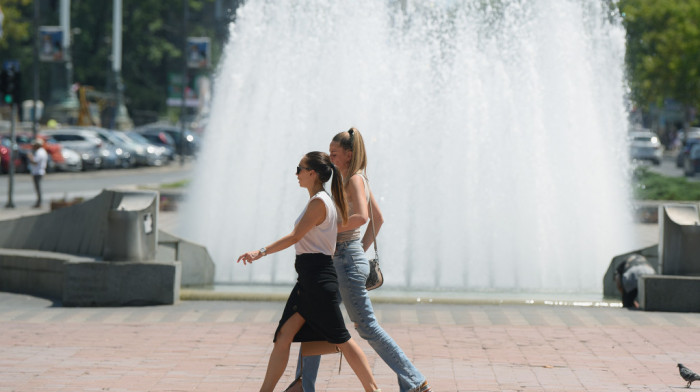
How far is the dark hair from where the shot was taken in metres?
6.59

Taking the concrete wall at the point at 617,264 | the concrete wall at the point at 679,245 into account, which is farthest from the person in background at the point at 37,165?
the concrete wall at the point at 679,245

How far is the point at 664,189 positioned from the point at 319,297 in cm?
2307

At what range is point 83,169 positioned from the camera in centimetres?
4575

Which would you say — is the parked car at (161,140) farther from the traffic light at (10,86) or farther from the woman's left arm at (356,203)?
the woman's left arm at (356,203)

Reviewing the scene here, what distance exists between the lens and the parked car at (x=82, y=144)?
45.4 meters

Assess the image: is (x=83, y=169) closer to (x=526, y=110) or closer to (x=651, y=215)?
(x=651, y=215)

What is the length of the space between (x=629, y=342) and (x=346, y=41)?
9085 mm

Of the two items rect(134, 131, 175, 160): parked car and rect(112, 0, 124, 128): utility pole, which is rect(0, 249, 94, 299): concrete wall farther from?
rect(112, 0, 124, 128): utility pole

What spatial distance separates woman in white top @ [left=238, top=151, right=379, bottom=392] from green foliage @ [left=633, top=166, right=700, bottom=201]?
2032 centimetres

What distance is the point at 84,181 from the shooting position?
131ft

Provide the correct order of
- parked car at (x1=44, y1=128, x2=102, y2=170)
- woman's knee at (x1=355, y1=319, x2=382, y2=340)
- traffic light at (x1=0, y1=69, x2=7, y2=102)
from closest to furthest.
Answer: woman's knee at (x1=355, y1=319, x2=382, y2=340)
traffic light at (x1=0, y1=69, x2=7, y2=102)
parked car at (x1=44, y1=128, x2=102, y2=170)

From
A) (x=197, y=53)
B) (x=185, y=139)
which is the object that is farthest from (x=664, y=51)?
(x=185, y=139)

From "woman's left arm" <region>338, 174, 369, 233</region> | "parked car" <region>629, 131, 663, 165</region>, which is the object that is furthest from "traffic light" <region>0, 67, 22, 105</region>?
"parked car" <region>629, 131, 663, 165</region>

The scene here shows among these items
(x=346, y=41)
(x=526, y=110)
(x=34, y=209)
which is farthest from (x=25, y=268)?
(x=34, y=209)
